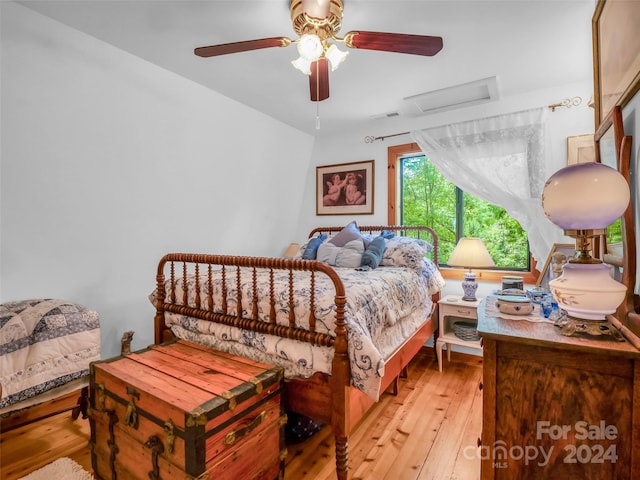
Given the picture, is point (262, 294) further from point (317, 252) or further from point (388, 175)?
point (388, 175)

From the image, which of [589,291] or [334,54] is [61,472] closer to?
[589,291]

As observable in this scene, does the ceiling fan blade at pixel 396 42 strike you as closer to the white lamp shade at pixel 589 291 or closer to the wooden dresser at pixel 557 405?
the white lamp shade at pixel 589 291

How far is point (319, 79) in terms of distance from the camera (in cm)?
209

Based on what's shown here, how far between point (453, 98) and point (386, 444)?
2.98m

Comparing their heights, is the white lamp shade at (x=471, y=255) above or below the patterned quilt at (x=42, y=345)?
above

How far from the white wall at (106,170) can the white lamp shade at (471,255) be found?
2302 mm

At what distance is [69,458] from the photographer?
5.98 ft

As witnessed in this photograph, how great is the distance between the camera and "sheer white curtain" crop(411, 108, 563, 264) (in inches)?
114

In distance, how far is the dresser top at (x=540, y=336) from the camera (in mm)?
921

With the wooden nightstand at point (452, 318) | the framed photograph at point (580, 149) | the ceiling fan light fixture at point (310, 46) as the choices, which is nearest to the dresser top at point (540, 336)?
the ceiling fan light fixture at point (310, 46)

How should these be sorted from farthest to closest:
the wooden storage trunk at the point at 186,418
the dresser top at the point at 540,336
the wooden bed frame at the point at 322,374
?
the wooden bed frame at the point at 322,374 < the wooden storage trunk at the point at 186,418 < the dresser top at the point at 540,336

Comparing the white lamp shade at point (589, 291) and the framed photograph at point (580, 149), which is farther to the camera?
the framed photograph at point (580, 149)

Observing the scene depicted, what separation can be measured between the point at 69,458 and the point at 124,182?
187 cm

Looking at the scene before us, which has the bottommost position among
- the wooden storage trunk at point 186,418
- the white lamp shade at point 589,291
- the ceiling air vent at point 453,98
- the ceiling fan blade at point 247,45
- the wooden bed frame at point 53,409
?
the wooden bed frame at point 53,409
